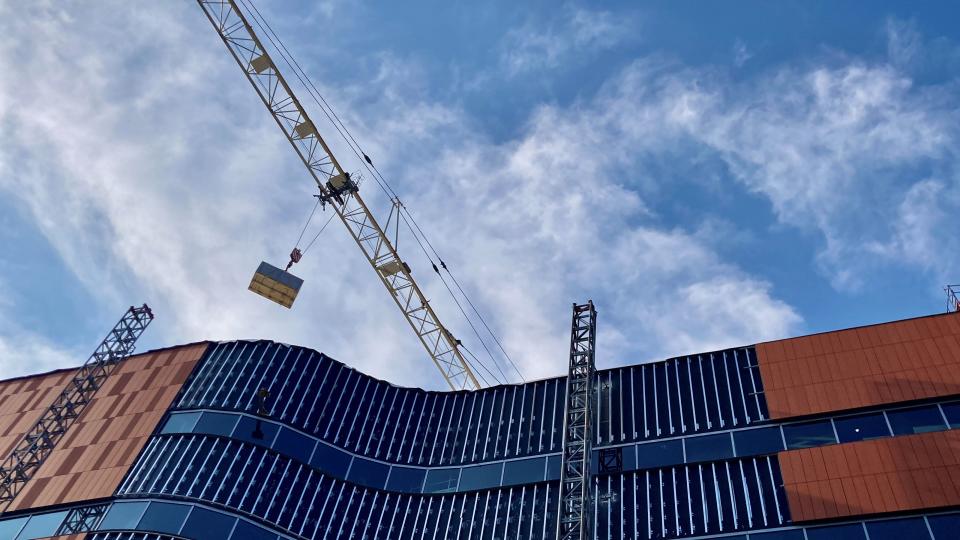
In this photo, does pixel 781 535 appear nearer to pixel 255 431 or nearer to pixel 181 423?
pixel 255 431

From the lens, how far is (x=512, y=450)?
163 ft

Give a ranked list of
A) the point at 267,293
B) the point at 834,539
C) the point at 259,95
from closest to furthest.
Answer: the point at 834,539 → the point at 267,293 → the point at 259,95

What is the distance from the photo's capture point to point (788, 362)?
151 feet

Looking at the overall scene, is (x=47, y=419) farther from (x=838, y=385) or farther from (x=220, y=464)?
(x=838, y=385)

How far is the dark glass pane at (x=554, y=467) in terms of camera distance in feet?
152

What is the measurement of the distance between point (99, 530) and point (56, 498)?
6858 mm

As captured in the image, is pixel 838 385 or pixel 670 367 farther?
pixel 670 367

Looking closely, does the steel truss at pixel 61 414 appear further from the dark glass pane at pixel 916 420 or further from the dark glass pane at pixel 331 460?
the dark glass pane at pixel 916 420

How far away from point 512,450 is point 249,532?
17179mm

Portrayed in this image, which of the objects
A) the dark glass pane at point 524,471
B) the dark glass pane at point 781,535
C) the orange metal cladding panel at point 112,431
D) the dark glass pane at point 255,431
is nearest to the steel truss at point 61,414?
the orange metal cladding panel at point 112,431

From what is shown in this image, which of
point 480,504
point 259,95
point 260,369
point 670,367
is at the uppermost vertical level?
point 259,95

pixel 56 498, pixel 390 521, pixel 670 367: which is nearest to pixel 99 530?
pixel 56 498

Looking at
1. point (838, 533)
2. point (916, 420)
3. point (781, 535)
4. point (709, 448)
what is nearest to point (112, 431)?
point (709, 448)

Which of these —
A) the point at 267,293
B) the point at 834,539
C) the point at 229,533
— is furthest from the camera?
the point at 267,293
